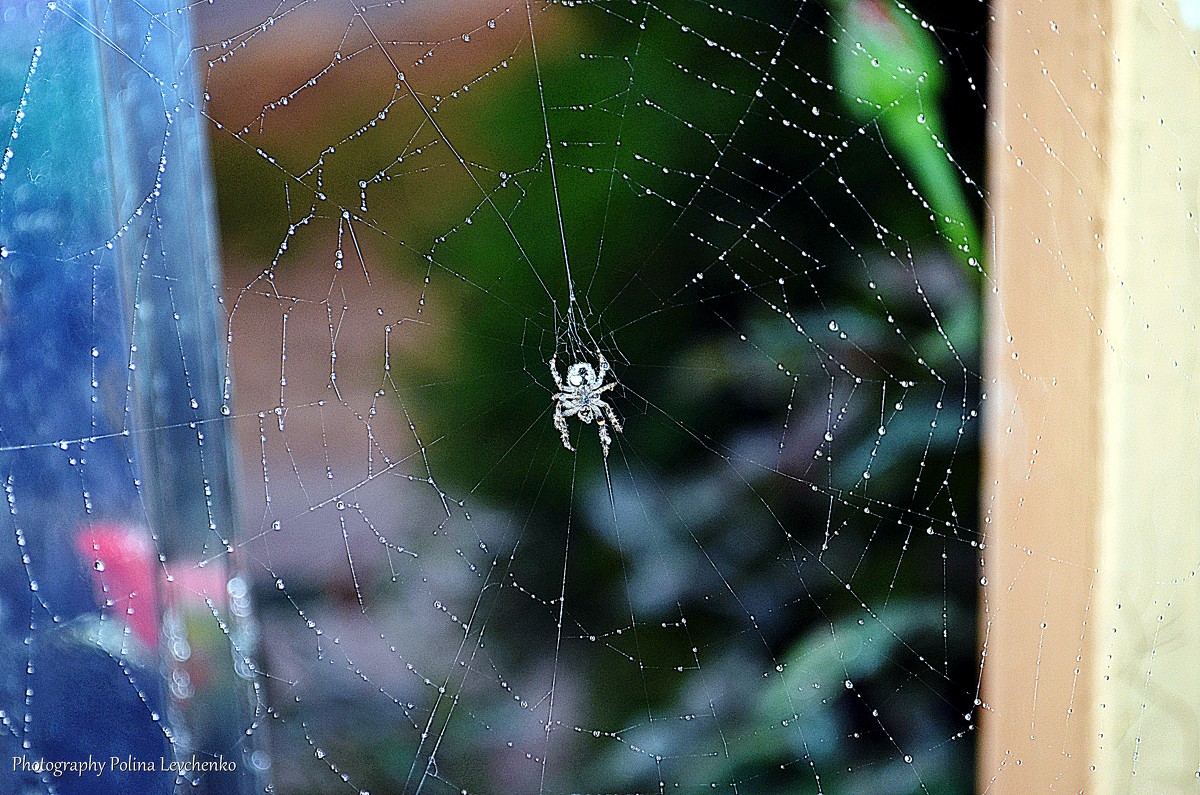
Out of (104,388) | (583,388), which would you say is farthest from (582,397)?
(104,388)

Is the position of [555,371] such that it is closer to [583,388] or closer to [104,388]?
[583,388]

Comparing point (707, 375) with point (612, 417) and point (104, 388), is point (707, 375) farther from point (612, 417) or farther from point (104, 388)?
point (104, 388)

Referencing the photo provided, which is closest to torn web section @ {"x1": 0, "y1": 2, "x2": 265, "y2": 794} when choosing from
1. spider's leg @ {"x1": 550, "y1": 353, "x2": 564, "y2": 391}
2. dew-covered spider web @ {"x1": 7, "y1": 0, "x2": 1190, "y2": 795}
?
dew-covered spider web @ {"x1": 7, "y1": 0, "x2": 1190, "y2": 795}

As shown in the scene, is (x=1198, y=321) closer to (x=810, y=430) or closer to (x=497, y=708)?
(x=810, y=430)

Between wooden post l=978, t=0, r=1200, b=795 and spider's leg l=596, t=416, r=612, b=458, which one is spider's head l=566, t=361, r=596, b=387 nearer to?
spider's leg l=596, t=416, r=612, b=458

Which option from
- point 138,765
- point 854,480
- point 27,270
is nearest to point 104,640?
point 138,765
